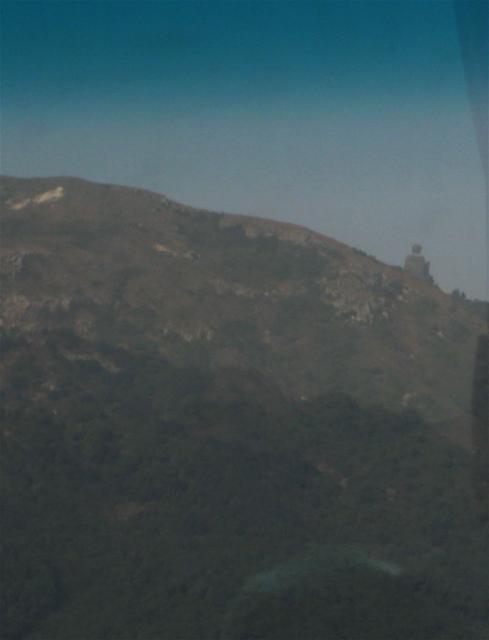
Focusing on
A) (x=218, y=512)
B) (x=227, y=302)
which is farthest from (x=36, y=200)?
(x=218, y=512)

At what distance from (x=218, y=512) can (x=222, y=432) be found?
14.6ft

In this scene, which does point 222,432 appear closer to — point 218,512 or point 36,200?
point 218,512

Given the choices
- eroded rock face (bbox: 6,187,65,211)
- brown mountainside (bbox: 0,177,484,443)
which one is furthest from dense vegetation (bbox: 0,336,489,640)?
eroded rock face (bbox: 6,187,65,211)

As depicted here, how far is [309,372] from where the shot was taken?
31.9 metres

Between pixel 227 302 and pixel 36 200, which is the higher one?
pixel 36 200

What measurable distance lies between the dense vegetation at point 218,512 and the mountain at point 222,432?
5 cm

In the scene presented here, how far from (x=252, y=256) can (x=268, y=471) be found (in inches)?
912

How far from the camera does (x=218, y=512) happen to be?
16703 mm

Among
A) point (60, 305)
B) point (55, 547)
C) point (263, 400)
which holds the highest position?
point (60, 305)

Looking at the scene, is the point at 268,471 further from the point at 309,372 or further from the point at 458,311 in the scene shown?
the point at 458,311

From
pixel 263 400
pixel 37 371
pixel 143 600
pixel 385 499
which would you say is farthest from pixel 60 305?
pixel 143 600

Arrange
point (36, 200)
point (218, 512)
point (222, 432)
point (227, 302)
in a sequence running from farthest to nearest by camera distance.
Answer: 1. point (36, 200)
2. point (227, 302)
3. point (222, 432)
4. point (218, 512)

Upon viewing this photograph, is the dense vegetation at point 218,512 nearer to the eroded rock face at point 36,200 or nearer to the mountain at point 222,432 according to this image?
the mountain at point 222,432

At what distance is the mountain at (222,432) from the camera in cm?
1075
